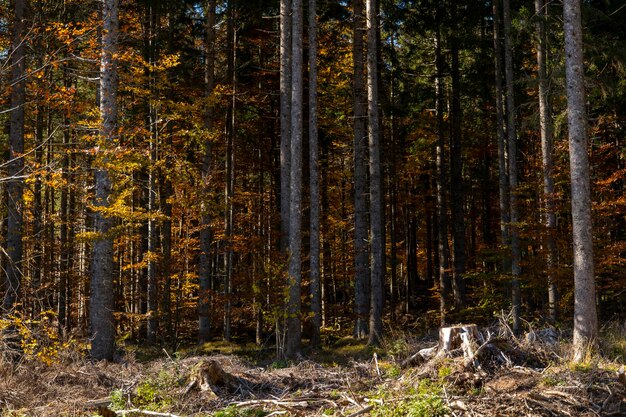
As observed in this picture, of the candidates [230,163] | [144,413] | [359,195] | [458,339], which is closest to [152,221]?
[230,163]

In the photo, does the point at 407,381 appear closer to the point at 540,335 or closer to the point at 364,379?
the point at 364,379

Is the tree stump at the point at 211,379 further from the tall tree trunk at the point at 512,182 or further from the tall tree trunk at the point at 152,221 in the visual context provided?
the tall tree trunk at the point at 512,182

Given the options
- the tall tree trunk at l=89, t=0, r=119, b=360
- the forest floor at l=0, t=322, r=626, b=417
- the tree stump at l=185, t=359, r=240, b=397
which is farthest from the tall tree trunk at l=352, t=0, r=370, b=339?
the tree stump at l=185, t=359, r=240, b=397

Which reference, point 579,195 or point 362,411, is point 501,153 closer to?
point 579,195

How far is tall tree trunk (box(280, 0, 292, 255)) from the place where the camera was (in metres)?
15.6

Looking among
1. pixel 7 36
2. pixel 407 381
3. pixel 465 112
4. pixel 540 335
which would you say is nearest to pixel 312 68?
pixel 7 36

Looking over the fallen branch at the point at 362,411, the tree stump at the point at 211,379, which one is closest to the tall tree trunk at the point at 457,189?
the tree stump at the point at 211,379

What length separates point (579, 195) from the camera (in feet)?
32.0

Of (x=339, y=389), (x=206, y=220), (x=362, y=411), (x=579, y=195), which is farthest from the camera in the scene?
(x=206, y=220)

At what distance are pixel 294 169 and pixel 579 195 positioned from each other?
6.77m

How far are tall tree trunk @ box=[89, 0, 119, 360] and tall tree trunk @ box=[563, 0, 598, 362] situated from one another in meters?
8.86

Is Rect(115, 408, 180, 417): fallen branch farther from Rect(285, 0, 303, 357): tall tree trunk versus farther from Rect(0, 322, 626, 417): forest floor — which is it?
Rect(285, 0, 303, 357): tall tree trunk

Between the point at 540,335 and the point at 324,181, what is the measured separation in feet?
53.7

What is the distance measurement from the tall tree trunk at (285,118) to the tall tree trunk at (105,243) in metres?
5.21
